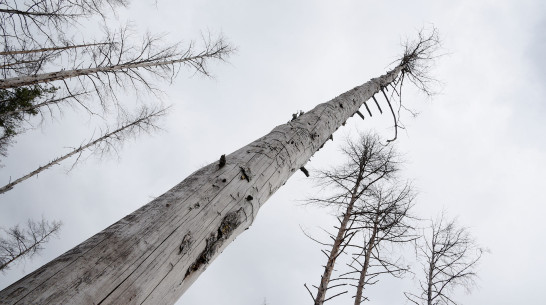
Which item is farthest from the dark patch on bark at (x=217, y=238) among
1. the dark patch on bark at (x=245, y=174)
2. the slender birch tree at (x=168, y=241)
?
the dark patch on bark at (x=245, y=174)

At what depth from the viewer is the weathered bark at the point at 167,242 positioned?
2.23 ft

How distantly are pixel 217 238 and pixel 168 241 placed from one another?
9.0 inches

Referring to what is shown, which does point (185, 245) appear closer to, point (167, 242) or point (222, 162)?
point (167, 242)

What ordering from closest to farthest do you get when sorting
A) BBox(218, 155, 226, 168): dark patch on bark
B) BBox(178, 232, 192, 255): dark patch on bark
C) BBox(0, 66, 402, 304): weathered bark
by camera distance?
BBox(0, 66, 402, 304): weathered bark → BBox(178, 232, 192, 255): dark patch on bark → BBox(218, 155, 226, 168): dark patch on bark

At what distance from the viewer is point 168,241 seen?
3.01 feet

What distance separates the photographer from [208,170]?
1.27m

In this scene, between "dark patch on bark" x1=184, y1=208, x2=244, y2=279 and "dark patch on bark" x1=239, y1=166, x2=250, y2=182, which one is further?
"dark patch on bark" x1=239, y1=166, x2=250, y2=182

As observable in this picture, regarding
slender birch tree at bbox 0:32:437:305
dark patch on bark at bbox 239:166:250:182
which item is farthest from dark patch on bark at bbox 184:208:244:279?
dark patch on bark at bbox 239:166:250:182

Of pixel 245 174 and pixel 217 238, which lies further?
pixel 245 174

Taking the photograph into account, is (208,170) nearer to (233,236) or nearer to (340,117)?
(233,236)

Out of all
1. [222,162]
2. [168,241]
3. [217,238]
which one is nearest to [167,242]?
[168,241]

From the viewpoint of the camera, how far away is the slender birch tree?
0.68m

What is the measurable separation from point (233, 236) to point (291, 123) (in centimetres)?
102

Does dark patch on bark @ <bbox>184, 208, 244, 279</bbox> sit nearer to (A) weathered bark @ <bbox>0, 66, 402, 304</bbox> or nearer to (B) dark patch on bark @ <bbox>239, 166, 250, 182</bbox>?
(A) weathered bark @ <bbox>0, 66, 402, 304</bbox>
